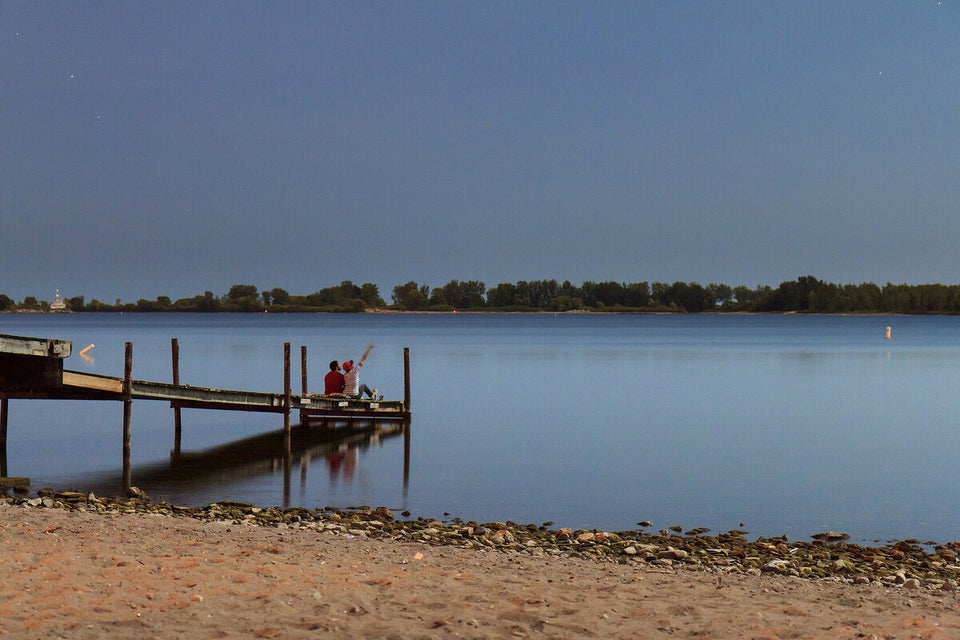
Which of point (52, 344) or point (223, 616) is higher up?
Answer: point (52, 344)

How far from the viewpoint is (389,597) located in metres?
10.2

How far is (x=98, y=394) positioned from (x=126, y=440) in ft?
3.94

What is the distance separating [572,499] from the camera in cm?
2111

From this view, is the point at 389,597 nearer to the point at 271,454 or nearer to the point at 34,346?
the point at 34,346

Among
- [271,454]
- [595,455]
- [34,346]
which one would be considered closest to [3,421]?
[271,454]

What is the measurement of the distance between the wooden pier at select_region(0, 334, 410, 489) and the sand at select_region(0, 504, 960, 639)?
7479mm

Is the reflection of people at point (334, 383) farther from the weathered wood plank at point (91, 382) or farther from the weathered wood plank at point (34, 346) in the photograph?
the weathered wood plank at point (34, 346)

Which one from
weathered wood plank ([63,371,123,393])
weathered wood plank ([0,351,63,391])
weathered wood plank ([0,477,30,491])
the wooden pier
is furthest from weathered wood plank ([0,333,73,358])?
weathered wood plank ([0,477,30,491])

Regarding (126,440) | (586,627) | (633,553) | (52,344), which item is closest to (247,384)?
(126,440)

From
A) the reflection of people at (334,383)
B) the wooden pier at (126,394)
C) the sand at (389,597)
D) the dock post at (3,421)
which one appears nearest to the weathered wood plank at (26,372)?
the wooden pier at (126,394)

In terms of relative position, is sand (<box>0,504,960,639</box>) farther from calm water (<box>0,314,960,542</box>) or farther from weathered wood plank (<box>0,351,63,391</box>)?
weathered wood plank (<box>0,351,63,391</box>)

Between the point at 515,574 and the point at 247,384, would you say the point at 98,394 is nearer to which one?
the point at 515,574

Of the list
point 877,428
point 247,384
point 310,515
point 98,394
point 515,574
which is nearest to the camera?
point 515,574

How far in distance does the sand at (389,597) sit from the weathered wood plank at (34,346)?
5.82 metres
